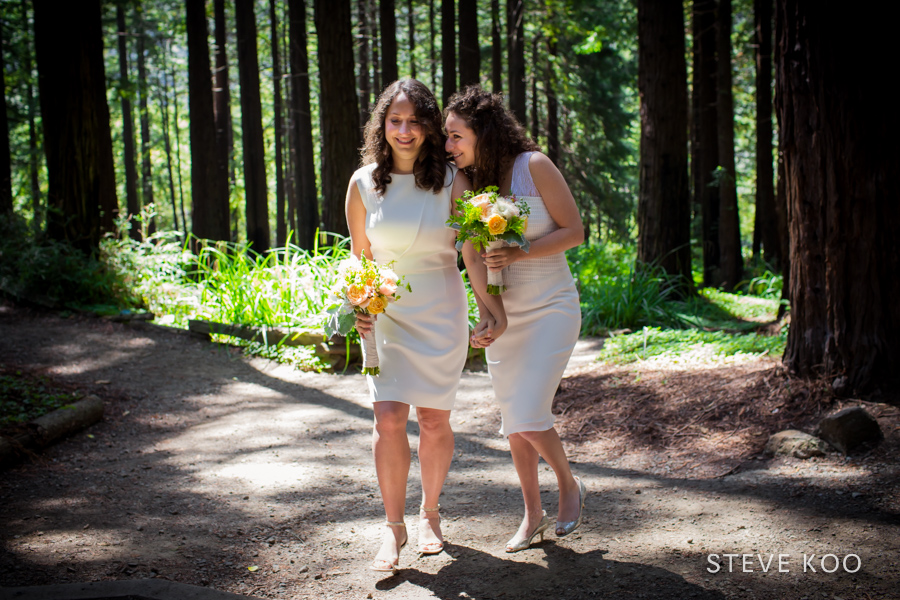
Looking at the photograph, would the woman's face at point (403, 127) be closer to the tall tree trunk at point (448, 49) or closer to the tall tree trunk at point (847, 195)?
the tall tree trunk at point (847, 195)

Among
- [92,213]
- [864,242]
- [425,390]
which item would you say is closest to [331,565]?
[425,390]

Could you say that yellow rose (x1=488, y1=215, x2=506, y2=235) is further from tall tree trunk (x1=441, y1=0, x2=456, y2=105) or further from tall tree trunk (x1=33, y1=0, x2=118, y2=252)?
tall tree trunk (x1=441, y1=0, x2=456, y2=105)

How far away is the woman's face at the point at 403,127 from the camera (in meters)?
3.24

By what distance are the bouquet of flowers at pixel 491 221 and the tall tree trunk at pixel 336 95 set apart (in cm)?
617

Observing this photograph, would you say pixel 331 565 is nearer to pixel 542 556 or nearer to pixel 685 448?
pixel 542 556

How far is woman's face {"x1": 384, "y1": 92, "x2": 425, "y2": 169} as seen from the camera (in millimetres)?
3244

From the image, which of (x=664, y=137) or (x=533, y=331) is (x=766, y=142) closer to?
(x=664, y=137)

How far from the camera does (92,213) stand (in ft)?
33.1

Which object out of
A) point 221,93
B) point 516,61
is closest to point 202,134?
point 221,93

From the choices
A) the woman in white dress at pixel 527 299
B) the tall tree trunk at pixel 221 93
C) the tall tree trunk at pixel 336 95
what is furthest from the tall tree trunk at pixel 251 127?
the woman in white dress at pixel 527 299

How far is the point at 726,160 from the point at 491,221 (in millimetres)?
11800

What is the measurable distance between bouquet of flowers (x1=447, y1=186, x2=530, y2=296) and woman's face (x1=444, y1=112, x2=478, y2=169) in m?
0.30

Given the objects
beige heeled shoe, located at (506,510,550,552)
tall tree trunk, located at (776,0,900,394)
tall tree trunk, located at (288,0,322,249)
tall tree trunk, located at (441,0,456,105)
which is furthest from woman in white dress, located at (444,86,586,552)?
tall tree trunk, located at (288,0,322,249)

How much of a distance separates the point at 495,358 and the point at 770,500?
1.74 m
